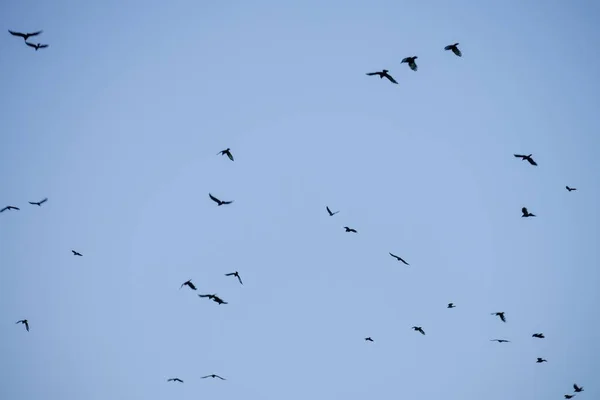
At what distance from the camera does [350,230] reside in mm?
48688

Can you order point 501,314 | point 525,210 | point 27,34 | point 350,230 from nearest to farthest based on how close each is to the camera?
point 27,34
point 525,210
point 501,314
point 350,230

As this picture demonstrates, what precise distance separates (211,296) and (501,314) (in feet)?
85.8

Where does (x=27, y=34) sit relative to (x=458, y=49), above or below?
above

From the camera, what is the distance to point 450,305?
46.3 meters

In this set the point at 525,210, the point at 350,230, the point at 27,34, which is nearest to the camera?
the point at 27,34

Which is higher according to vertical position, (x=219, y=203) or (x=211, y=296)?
(x=219, y=203)

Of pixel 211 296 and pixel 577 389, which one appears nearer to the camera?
pixel 211 296

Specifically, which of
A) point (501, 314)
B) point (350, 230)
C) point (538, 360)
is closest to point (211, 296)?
point (350, 230)

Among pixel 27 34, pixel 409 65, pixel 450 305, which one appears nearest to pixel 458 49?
pixel 409 65

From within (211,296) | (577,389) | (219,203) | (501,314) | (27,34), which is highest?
(27,34)

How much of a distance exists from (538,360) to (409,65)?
34155mm

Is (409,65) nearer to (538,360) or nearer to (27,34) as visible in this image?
(27,34)

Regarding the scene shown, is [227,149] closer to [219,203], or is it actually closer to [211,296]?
[219,203]

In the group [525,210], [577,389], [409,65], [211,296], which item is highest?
[409,65]
